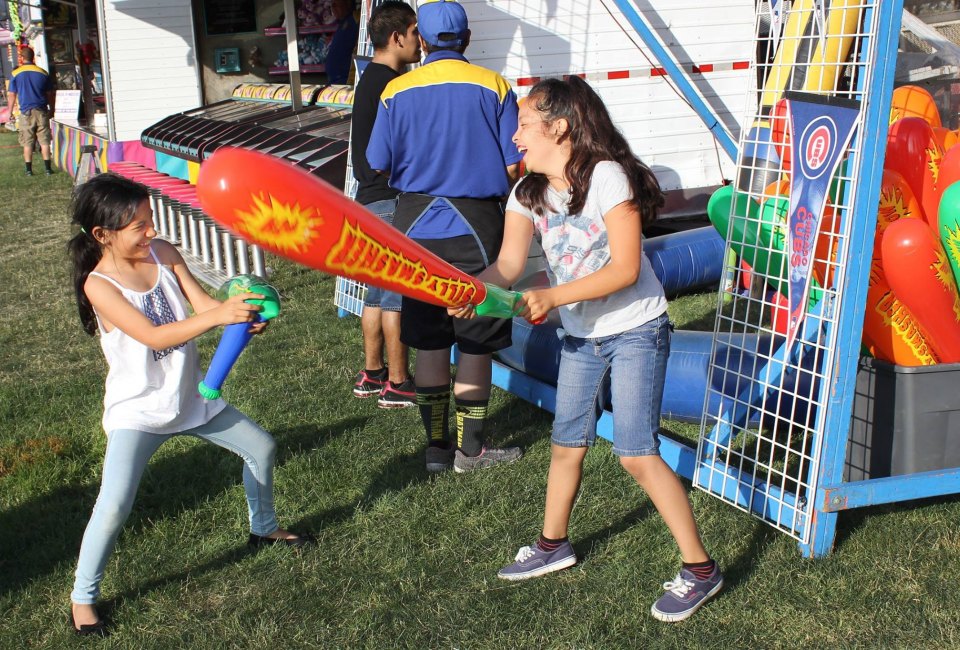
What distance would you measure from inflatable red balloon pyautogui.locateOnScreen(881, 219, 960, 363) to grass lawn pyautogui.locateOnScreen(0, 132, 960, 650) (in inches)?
28.8

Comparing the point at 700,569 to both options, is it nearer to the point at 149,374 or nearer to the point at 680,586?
the point at 680,586

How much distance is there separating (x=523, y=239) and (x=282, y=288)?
4848mm

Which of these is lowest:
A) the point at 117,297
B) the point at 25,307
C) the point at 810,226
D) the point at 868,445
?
the point at 25,307

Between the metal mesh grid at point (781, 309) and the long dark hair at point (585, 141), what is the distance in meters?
0.62

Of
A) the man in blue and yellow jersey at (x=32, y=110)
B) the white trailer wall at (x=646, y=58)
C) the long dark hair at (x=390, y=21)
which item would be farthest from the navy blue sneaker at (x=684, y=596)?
the man in blue and yellow jersey at (x=32, y=110)

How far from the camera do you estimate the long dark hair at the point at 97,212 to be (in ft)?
9.70

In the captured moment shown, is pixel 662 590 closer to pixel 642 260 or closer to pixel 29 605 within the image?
pixel 642 260

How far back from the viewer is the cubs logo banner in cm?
300

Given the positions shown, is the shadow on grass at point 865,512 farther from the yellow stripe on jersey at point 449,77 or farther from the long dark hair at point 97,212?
the long dark hair at point 97,212

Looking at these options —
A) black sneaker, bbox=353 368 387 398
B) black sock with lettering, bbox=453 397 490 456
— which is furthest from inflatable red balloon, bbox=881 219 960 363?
black sneaker, bbox=353 368 387 398

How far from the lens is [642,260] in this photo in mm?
3008

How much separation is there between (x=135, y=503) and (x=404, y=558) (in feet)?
4.32

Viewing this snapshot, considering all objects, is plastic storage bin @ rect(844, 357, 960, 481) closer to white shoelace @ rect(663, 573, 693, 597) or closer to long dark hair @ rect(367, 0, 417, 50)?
white shoelace @ rect(663, 573, 693, 597)

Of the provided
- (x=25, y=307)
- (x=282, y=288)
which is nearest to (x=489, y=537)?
(x=282, y=288)
